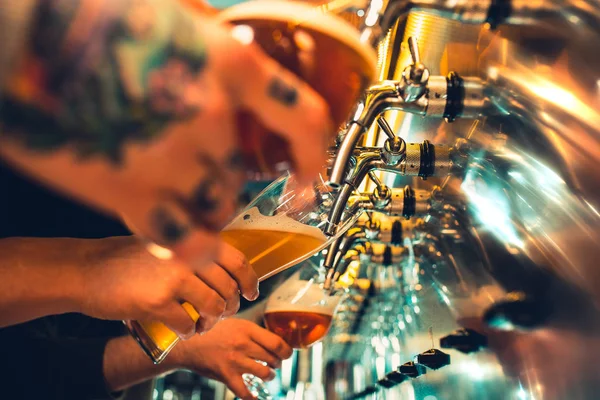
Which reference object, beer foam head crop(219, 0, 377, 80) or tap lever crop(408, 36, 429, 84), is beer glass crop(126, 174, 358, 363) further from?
beer foam head crop(219, 0, 377, 80)

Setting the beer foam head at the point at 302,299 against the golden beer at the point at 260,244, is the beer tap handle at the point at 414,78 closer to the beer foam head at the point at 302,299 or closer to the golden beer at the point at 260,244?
the golden beer at the point at 260,244

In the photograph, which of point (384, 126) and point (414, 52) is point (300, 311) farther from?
point (414, 52)

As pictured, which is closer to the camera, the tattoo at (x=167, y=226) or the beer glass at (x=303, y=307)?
the tattoo at (x=167, y=226)

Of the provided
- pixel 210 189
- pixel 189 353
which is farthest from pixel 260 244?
pixel 189 353

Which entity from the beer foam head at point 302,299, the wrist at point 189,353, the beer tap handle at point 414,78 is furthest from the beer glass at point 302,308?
the beer tap handle at point 414,78

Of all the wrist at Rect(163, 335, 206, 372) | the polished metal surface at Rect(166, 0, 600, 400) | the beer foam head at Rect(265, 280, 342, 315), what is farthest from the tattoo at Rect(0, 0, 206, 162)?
the wrist at Rect(163, 335, 206, 372)

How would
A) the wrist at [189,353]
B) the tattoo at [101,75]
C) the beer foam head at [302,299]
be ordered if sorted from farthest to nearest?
1. the wrist at [189,353]
2. the beer foam head at [302,299]
3. the tattoo at [101,75]

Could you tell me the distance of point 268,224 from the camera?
2.49 feet

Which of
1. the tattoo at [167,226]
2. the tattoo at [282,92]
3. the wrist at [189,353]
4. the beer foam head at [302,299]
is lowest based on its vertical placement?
the tattoo at [167,226]

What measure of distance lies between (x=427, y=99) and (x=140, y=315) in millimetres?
543

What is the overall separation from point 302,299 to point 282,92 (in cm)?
92

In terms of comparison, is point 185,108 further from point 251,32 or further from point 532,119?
point 532,119

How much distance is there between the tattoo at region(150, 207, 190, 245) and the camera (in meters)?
0.28

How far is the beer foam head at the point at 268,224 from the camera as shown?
2.49 feet
